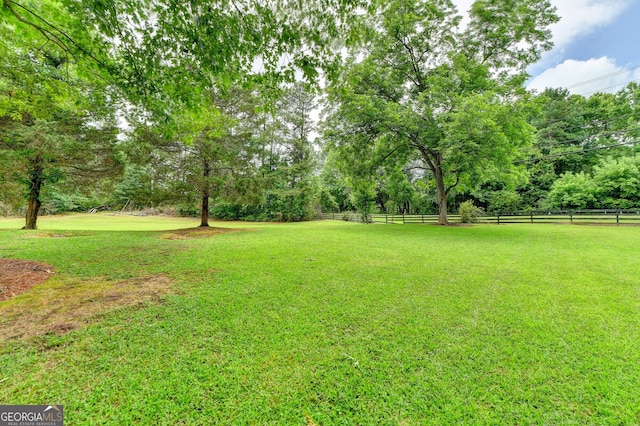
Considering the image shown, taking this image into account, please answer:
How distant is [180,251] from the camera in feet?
22.3

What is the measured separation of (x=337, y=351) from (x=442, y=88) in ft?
45.0

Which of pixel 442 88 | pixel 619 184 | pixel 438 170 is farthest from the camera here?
pixel 619 184

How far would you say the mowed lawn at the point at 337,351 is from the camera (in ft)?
5.54

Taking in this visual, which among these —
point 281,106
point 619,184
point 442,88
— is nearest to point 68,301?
point 442,88

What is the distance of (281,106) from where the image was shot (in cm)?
2589

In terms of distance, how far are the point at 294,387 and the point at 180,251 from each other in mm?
6156

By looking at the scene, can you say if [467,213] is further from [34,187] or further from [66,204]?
[66,204]

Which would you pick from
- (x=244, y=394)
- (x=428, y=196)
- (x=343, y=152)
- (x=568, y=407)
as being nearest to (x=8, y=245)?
(x=244, y=394)

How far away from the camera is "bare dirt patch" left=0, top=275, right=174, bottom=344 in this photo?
2.57 meters

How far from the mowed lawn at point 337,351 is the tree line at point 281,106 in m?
3.14

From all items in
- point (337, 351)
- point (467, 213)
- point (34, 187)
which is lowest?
point (337, 351)

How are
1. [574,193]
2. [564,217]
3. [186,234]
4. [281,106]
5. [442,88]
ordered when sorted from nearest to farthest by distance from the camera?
[186,234], [442,88], [564,217], [574,193], [281,106]

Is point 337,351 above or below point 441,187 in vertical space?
below

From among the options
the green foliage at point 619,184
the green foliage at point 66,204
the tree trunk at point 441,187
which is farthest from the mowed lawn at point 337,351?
the green foliage at point 66,204
